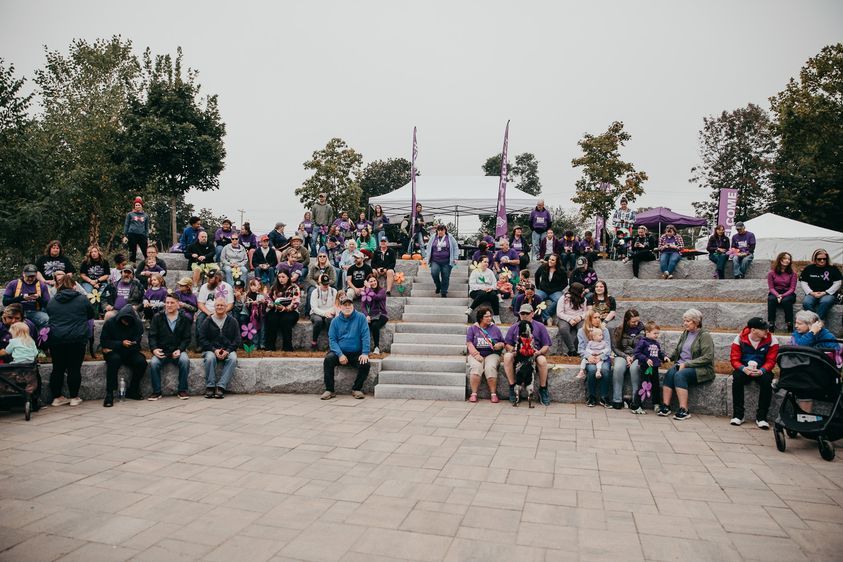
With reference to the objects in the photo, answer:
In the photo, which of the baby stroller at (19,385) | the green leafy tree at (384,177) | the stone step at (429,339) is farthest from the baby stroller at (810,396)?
the green leafy tree at (384,177)

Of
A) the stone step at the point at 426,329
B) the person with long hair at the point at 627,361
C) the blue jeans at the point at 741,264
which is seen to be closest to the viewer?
the person with long hair at the point at 627,361

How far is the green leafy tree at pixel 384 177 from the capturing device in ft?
159

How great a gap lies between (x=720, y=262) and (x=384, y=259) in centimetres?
781

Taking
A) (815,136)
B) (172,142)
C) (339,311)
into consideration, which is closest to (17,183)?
(172,142)

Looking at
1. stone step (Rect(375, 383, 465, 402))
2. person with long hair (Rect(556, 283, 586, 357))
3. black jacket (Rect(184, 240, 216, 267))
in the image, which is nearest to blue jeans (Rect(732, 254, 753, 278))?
person with long hair (Rect(556, 283, 586, 357))

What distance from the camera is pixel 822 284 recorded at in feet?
30.0

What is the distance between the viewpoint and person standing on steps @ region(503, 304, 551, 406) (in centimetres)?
779

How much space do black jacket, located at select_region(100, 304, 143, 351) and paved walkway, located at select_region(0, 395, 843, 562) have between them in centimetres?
121

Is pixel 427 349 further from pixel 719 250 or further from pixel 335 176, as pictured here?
pixel 335 176

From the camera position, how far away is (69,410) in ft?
23.7

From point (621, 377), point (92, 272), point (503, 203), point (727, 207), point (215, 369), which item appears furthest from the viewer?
point (727, 207)

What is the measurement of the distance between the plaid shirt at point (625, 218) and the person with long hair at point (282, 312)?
31.7 ft

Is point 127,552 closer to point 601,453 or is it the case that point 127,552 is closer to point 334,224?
point 601,453

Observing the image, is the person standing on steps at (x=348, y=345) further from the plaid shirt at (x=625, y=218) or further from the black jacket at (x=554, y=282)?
the plaid shirt at (x=625, y=218)
